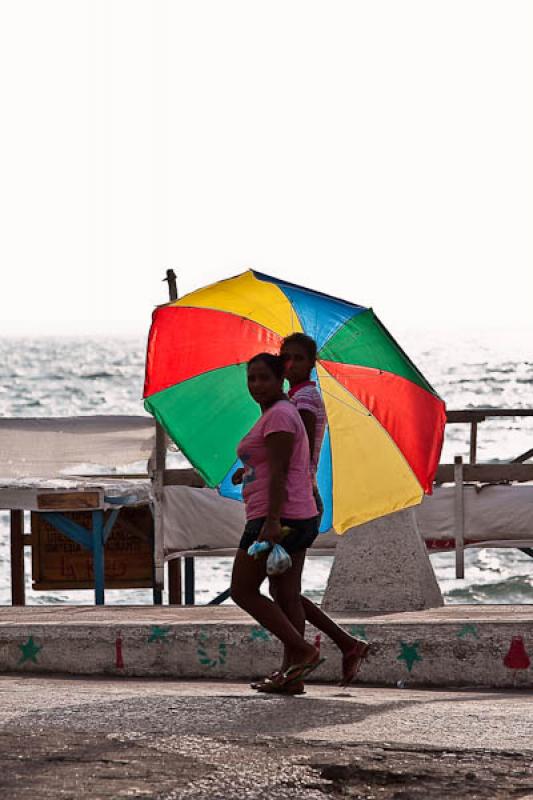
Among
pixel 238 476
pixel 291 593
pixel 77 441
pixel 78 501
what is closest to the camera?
pixel 291 593

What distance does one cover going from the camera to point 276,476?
6.72 meters

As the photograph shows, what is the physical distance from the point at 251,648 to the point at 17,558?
17.9 ft

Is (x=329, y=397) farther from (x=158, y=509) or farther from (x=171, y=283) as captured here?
(x=158, y=509)

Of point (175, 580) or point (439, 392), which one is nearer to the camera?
point (175, 580)

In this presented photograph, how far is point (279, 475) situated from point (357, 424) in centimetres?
166

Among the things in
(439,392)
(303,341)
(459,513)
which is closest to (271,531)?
(303,341)

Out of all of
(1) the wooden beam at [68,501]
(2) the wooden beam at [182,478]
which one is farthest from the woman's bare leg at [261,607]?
(2) the wooden beam at [182,478]

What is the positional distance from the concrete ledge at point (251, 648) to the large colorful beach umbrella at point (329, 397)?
0.66 meters

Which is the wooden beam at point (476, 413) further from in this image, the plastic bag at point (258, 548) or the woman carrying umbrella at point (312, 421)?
the plastic bag at point (258, 548)

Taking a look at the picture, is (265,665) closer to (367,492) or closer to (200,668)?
(200,668)

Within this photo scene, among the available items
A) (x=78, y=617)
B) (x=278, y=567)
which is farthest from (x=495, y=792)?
(x=78, y=617)

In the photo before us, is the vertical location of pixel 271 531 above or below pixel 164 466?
below

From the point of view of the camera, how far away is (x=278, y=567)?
668 centimetres

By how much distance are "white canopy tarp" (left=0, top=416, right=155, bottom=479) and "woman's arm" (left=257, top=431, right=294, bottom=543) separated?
5.81m
